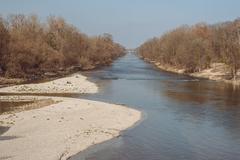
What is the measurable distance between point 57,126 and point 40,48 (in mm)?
61515

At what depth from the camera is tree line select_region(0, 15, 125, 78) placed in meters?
80.6

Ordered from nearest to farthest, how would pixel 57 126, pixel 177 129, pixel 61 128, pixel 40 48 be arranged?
pixel 61 128
pixel 57 126
pixel 177 129
pixel 40 48

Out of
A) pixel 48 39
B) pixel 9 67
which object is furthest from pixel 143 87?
pixel 48 39

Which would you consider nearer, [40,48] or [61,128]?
[61,128]

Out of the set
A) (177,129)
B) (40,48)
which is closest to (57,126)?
(177,129)

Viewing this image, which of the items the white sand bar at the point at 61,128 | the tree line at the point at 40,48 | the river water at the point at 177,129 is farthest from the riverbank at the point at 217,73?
the white sand bar at the point at 61,128

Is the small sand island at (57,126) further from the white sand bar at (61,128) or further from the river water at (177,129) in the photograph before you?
the river water at (177,129)

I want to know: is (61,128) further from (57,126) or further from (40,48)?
(40,48)

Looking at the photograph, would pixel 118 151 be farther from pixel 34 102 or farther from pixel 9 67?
pixel 9 67

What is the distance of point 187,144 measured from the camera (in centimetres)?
2912

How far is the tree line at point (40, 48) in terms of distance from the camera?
80.6m

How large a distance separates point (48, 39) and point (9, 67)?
3998 cm

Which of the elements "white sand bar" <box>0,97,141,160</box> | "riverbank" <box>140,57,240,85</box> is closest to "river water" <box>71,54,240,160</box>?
"white sand bar" <box>0,97,141,160</box>

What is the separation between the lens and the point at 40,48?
9275 cm
